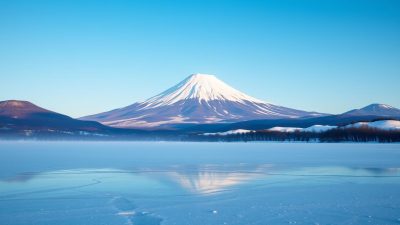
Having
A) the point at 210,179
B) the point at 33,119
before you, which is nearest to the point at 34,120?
the point at 33,119

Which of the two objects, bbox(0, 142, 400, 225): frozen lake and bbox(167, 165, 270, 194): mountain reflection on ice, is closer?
bbox(0, 142, 400, 225): frozen lake

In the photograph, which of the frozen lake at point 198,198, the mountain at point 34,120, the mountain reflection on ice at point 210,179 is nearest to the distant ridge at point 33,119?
the mountain at point 34,120

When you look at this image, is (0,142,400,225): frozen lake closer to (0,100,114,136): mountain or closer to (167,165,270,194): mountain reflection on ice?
(167,165,270,194): mountain reflection on ice

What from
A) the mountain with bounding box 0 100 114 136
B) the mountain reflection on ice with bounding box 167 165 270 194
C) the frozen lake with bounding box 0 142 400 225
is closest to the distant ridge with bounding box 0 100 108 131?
the mountain with bounding box 0 100 114 136

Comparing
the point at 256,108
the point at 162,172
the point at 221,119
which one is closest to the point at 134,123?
the point at 221,119

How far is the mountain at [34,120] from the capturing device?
137 meters

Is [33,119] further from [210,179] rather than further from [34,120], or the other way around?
[210,179]

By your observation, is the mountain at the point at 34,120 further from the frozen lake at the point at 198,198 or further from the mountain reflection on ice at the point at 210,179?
the frozen lake at the point at 198,198

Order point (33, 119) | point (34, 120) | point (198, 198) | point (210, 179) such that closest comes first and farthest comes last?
point (198, 198) < point (210, 179) < point (34, 120) < point (33, 119)

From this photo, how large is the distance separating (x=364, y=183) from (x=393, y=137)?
59.0 metres

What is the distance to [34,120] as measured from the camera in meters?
151

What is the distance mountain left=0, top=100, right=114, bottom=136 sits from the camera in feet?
450

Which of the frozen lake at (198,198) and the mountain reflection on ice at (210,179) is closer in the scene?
the frozen lake at (198,198)

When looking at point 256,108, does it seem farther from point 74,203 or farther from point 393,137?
point 74,203
